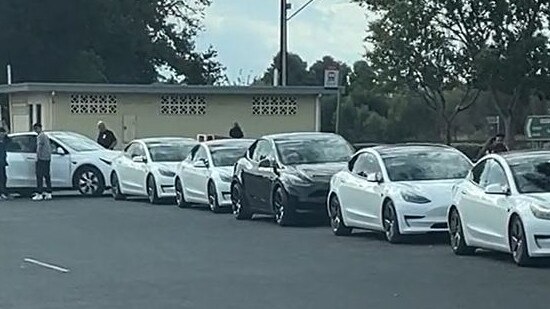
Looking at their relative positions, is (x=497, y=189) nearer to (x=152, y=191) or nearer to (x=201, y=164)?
(x=201, y=164)

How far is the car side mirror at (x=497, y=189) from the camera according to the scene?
626 inches

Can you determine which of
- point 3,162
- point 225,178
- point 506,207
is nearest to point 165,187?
point 225,178

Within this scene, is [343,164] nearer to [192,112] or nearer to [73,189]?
[73,189]

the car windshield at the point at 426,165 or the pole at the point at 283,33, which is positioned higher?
the pole at the point at 283,33

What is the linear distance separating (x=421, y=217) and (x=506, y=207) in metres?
2.93

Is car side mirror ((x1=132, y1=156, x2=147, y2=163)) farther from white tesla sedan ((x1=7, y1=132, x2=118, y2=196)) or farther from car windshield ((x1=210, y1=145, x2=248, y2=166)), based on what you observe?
car windshield ((x1=210, y1=145, x2=248, y2=166))

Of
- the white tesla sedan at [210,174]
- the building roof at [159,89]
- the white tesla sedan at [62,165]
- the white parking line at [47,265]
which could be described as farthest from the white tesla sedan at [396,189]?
the building roof at [159,89]

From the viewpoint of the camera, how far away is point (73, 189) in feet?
108

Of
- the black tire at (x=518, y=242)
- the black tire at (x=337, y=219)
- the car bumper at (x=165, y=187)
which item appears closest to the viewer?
the black tire at (x=518, y=242)

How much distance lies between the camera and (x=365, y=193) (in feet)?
65.3

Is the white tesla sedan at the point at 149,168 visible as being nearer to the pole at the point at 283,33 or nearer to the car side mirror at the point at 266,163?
the car side mirror at the point at 266,163

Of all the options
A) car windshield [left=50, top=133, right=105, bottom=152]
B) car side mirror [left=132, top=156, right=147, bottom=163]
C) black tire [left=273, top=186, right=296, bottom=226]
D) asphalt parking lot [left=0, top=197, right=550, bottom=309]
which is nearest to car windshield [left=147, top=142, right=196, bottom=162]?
car side mirror [left=132, top=156, right=147, bottom=163]

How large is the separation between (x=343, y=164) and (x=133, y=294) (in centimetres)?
998

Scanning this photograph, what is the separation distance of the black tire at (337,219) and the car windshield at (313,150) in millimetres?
2388
